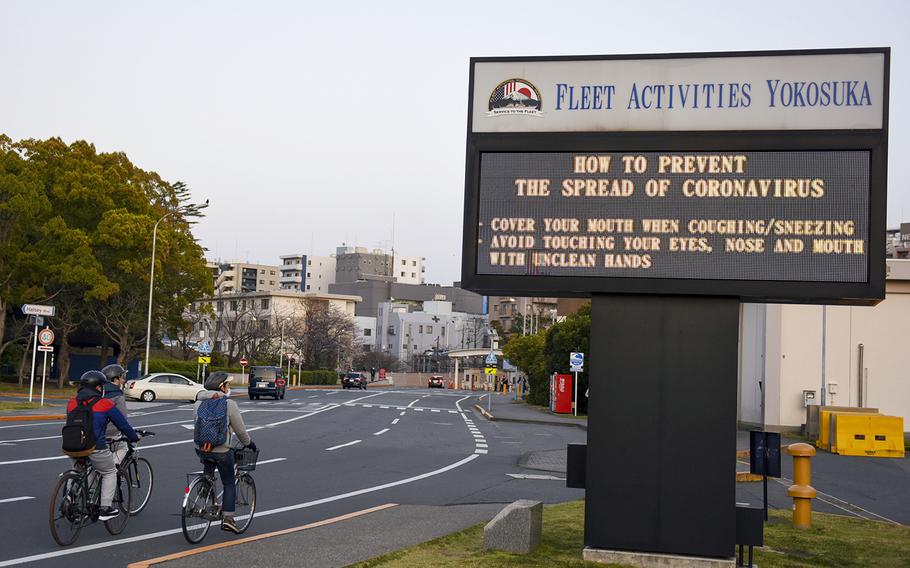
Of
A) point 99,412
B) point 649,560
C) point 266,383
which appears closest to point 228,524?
point 99,412

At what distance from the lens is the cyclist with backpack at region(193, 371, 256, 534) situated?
11000 mm

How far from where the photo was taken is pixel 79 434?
10852 mm

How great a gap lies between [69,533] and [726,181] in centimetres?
747

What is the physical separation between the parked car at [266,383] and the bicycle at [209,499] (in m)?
43.6

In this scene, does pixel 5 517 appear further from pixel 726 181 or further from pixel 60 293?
pixel 60 293

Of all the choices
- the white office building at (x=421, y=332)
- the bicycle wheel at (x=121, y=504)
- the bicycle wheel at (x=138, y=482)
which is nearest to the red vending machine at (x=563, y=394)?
the bicycle wheel at (x=138, y=482)

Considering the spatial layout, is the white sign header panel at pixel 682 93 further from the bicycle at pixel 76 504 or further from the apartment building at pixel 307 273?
the apartment building at pixel 307 273

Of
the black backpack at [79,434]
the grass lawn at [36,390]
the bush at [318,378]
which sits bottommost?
the bush at [318,378]

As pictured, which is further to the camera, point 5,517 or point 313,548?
point 5,517

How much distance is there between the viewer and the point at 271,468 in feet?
63.1

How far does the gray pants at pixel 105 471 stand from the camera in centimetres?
1106

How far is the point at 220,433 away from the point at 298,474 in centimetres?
758

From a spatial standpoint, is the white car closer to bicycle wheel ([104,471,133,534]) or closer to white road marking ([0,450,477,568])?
white road marking ([0,450,477,568])

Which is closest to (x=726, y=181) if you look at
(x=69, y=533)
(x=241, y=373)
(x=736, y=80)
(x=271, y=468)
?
(x=736, y=80)
